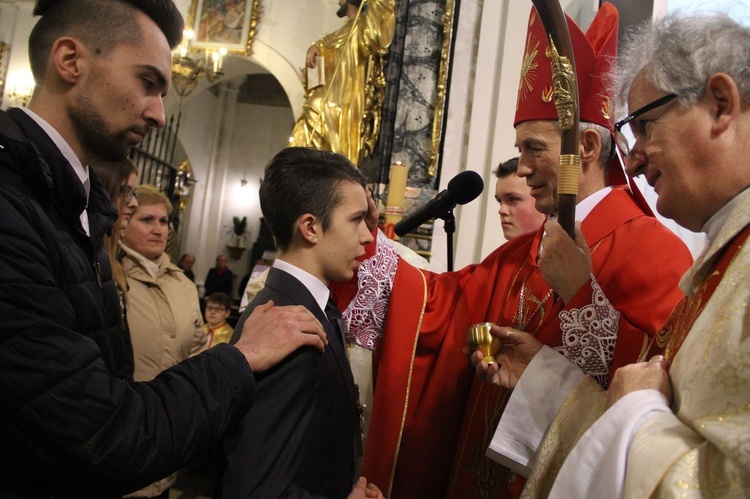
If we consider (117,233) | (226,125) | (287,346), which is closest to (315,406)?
(287,346)

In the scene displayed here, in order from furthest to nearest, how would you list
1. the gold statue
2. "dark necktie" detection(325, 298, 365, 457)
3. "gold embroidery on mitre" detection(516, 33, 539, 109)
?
1. the gold statue
2. "gold embroidery on mitre" detection(516, 33, 539, 109)
3. "dark necktie" detection(325, 298, 365, 457)

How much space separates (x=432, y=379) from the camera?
2.04m

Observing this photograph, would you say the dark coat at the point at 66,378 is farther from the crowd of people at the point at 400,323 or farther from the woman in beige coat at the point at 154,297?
the woman in beige coat at the point at 154,297

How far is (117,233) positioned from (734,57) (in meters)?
2.22

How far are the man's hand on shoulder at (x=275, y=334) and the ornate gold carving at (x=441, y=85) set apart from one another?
379cm

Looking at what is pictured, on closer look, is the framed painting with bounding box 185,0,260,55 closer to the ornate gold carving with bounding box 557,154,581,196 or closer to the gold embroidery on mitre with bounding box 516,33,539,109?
the gold embroidery on mitre with bounding box 516,33,539,109

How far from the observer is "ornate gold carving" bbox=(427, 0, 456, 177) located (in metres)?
5.04

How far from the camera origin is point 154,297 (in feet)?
10.1

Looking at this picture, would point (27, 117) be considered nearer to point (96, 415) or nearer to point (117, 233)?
point (96, 415)

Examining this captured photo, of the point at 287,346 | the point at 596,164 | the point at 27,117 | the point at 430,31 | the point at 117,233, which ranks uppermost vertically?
the point at 430,31

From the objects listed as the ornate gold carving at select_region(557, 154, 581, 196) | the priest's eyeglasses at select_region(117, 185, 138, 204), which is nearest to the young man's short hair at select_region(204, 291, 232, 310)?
the priest's eyeglasses at select_region(117, 185, 138, 204)

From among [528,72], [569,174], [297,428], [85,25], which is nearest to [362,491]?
[297,428]

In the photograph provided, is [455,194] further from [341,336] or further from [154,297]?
[154,297]

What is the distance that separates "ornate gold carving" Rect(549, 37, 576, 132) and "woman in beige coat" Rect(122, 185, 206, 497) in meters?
2.28
